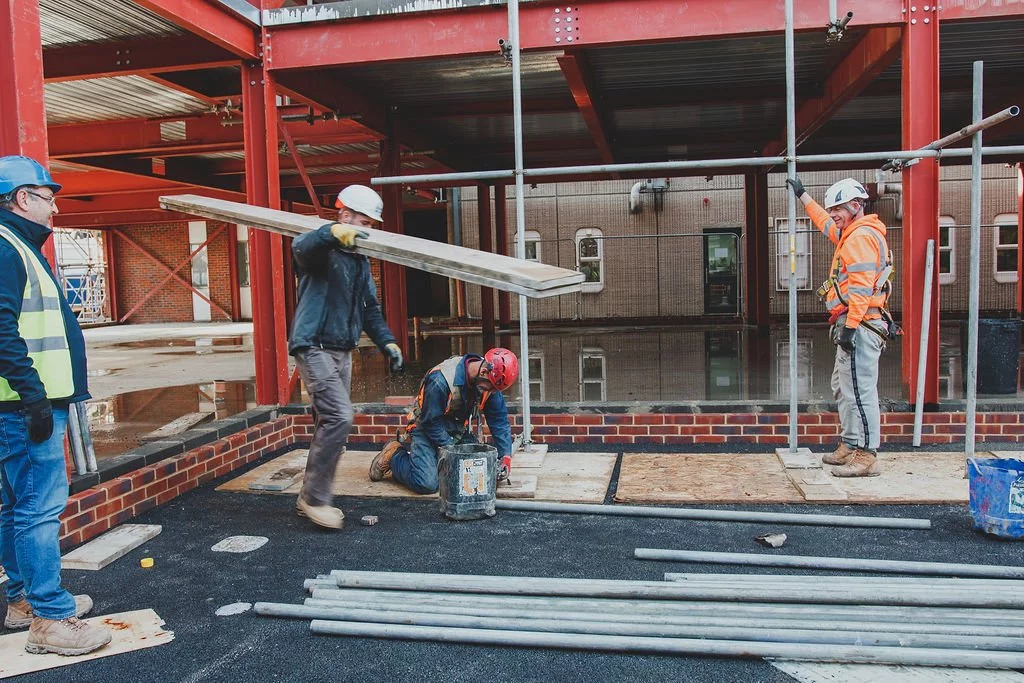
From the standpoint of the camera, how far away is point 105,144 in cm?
1241

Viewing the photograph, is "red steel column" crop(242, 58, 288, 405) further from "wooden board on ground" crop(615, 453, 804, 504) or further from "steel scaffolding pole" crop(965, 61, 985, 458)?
"steel scaffolding pole" crop(965, 61, 985, 458)

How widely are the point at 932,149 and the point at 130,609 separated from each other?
641cm

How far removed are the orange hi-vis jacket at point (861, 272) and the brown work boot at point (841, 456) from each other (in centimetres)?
101

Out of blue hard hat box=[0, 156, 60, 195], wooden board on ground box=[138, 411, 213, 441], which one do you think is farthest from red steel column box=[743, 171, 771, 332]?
blue hard hat box=[0, 156, 60, 195]

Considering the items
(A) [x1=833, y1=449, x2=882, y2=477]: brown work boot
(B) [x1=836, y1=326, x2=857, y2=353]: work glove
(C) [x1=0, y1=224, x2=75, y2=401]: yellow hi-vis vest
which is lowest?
(A) [x1=833, y1=449, x2=882, y2=477]: brown work boot

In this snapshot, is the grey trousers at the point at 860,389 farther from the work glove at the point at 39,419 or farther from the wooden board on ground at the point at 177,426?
the wooden board on ground at the point at 177,426

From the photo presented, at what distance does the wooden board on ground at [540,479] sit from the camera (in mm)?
5594

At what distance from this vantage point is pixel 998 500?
433 cm

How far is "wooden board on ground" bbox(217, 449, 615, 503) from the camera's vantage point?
559 centimetres

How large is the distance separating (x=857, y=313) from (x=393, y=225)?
23.7 ft

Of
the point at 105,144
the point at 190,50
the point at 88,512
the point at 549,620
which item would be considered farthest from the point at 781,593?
the point at 105,144

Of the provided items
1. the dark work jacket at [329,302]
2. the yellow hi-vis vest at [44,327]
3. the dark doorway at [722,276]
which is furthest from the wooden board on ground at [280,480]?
the dark doorway at [722,276]

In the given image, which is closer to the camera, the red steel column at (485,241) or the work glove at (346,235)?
the work glove at (346,235)

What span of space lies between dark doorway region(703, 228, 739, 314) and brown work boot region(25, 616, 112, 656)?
707 inches
